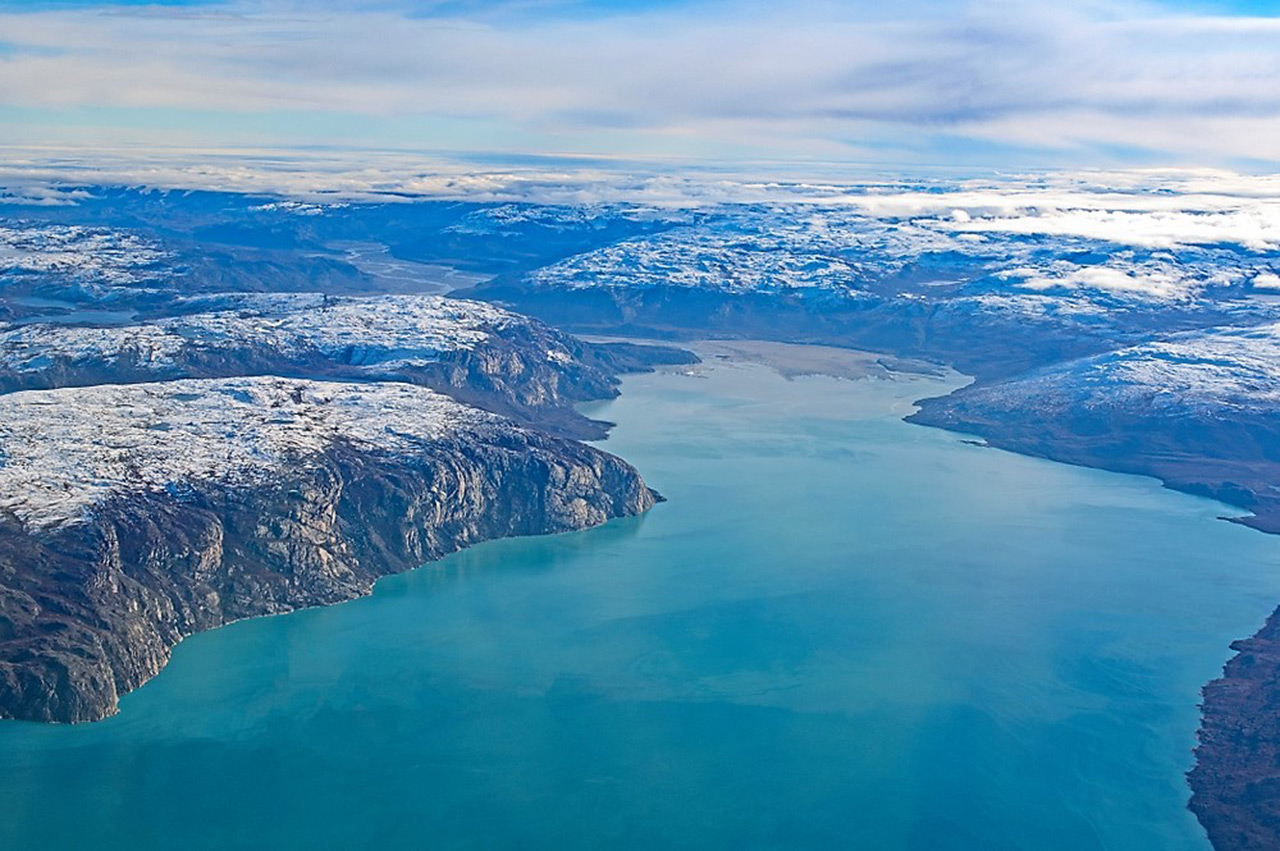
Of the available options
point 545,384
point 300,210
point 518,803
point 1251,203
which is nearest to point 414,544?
point 518,803

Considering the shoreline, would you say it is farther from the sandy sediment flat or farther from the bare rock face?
the sandy sediment flat

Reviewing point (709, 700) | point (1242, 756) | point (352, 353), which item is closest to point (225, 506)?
point (709, 700)

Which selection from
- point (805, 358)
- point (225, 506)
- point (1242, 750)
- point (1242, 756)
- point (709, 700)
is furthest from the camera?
point (805, 358)

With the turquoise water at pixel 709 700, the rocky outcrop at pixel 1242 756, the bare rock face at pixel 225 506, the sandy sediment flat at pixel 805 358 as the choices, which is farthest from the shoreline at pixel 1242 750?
the sandy sediment flat at pixel 805 358

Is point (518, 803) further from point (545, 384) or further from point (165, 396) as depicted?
point (545, 384)

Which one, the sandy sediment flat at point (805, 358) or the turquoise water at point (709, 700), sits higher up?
the turquoise water at point (709, 700)

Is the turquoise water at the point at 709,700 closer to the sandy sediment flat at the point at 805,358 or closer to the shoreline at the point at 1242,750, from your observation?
the shoreline at the point at 1242,750

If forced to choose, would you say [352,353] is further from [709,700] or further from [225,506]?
[709,700]
